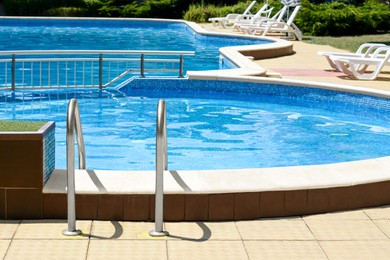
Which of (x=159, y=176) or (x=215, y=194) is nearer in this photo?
(x=159, y=176)

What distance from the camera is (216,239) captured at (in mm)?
5270

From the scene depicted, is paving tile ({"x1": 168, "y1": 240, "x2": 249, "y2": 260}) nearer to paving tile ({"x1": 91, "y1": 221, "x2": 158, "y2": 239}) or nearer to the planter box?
paving tile ({"x1": 91, "y1": 221, "x2": 158, "y2": 239})

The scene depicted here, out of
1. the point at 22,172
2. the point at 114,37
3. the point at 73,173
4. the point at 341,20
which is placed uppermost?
the point at 73,173

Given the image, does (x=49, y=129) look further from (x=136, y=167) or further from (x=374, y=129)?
(x=374, y=129)

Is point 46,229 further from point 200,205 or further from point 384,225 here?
point 384,225

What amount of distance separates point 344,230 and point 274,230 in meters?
0.49

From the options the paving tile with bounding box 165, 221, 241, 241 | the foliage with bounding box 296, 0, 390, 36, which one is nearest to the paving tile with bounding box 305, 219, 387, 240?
the paving tile with bounding box 165, 221, 241, 241

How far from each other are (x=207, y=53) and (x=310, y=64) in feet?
15.7

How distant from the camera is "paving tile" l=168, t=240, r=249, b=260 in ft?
16.2

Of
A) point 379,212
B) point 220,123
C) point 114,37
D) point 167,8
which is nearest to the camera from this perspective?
point 379,212

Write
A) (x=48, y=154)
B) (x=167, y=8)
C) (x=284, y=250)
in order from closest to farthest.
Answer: (x=284, y=250), (x=48, y=154), (x=167, y=8)

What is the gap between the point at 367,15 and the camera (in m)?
26.2

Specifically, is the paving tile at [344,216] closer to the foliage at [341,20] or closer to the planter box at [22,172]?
the planter box at [22,172]

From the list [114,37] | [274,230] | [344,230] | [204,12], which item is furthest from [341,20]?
[274,230]
